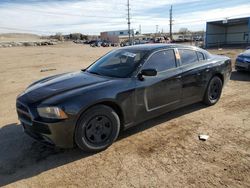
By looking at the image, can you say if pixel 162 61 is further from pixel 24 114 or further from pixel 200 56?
pixel 24 114

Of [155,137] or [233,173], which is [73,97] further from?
[233,173]

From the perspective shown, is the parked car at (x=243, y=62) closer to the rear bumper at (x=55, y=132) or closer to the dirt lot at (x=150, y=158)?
the dirt lot at (x=150, y=158)

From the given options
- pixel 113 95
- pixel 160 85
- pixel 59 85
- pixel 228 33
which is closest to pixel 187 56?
pixel 160 85

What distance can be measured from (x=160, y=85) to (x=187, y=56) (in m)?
1.20

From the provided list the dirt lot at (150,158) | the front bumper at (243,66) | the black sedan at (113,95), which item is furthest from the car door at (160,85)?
the front bumper at (243,66)

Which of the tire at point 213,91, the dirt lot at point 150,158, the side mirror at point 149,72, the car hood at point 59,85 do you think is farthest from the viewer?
the tire at point 213,91

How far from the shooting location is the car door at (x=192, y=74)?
5.02 meters

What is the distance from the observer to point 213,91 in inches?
230

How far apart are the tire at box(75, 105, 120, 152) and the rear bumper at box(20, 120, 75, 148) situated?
0.37 feet

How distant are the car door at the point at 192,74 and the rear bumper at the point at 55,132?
8.18ft

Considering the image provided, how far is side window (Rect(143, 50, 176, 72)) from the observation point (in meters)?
4.52

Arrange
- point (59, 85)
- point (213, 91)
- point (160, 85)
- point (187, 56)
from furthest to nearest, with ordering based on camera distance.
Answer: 1. point (213, 91)
2. point (187, 56)
3. point (160, 85)
4. point (59, 85)

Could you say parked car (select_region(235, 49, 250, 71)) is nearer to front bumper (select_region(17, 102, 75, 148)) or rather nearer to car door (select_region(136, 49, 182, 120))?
car door (select_region(136, 49, 182, 120))

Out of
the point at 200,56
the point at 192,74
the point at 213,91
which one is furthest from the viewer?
the point at 213,91
